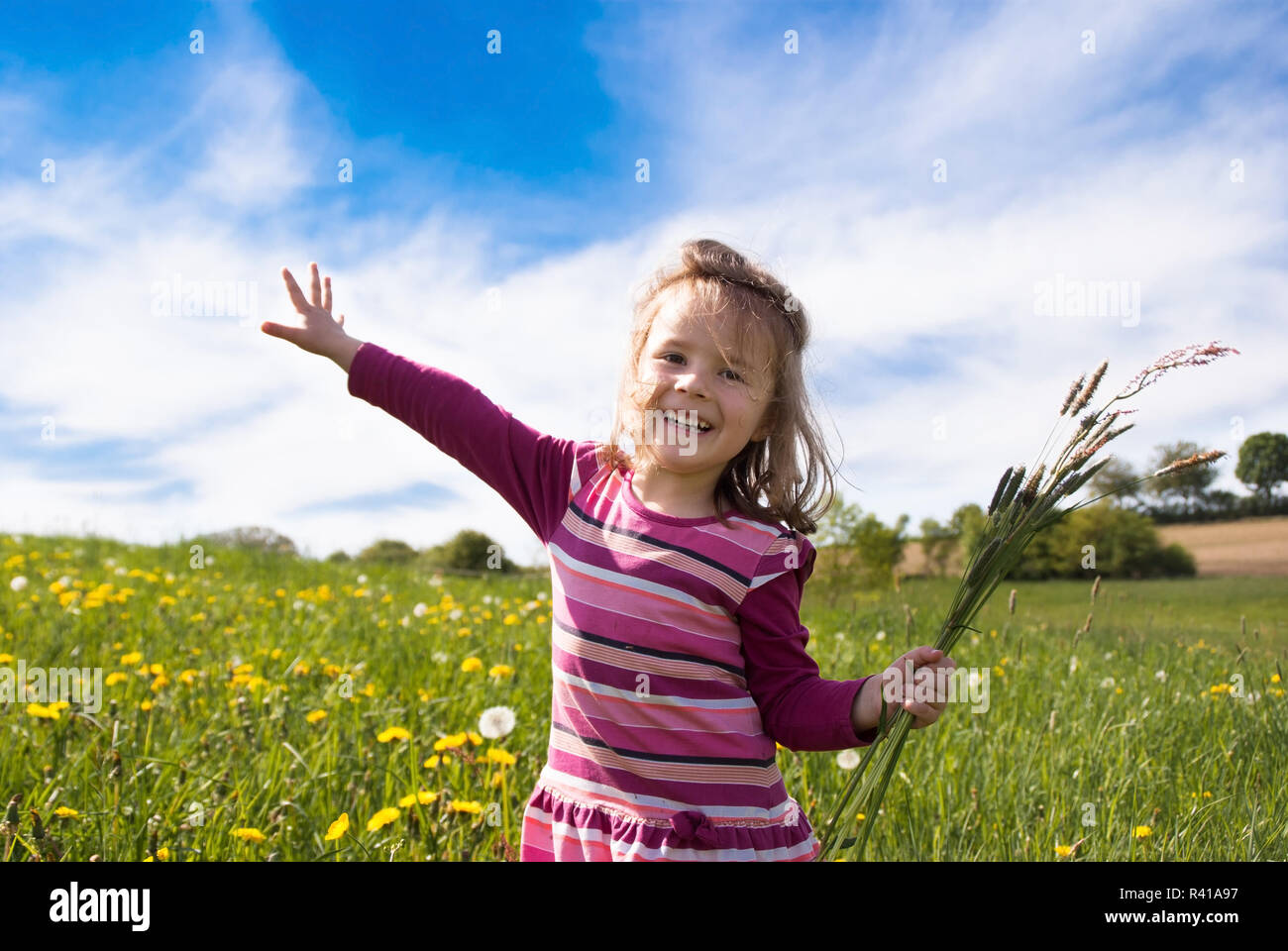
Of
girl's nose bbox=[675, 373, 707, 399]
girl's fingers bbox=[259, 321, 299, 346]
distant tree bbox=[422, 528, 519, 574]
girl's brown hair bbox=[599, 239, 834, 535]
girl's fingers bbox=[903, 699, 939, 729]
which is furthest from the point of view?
distant tree bbox=[422, 528, 519, 574]

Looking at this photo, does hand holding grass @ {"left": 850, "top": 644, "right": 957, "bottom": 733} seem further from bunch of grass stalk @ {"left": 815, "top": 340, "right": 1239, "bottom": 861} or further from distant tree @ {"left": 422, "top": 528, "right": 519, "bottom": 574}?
distant tree @ {"left": 422, "top": 528, "right": 519, "bottom": 574}

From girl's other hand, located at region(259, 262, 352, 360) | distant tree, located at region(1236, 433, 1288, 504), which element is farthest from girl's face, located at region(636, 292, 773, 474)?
distant tree, located at region(1236, 433, 1288, 504)

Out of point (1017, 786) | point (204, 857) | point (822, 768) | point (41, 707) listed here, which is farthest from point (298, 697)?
point (1017, 786)

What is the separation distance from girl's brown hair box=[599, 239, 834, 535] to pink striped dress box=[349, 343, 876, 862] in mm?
138

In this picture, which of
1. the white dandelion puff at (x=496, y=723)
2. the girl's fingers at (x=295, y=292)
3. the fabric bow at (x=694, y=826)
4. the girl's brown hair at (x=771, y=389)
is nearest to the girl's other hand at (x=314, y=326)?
the girl's fingers at (x=295, y=292)

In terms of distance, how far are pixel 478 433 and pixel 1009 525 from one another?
1.16m

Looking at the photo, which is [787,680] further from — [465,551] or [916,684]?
[465,551]

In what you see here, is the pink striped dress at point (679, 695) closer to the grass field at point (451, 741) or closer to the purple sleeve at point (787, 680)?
the purple sleeve at point (787, 680)

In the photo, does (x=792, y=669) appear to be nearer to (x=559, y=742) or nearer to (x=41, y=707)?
(x=559, y=742)

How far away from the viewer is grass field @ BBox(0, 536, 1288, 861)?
2354mm

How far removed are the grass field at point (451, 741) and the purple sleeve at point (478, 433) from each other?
0.78 metres

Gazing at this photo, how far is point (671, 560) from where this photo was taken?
5.95ft
